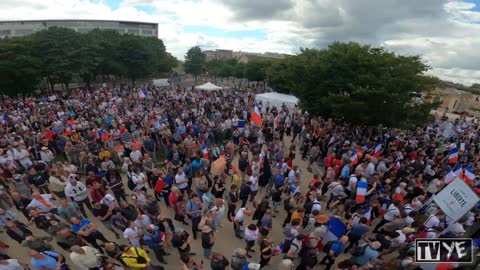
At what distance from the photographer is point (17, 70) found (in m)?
29.2

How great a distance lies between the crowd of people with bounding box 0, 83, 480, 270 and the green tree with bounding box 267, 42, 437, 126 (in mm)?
1659

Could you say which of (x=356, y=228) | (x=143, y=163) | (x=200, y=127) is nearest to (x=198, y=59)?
(x=200, y=127)

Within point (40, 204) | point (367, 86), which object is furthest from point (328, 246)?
point (367, 86)

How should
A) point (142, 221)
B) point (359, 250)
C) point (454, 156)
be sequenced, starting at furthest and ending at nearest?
point (454, 156) < point (142, 221) < point (359, 250)

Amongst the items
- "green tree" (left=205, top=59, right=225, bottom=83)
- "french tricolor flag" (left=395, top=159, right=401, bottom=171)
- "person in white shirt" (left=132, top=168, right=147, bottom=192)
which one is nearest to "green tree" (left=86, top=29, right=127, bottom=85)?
"green tree" (left=205, top=59, right=225, bottom=83)

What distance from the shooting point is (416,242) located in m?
6.38

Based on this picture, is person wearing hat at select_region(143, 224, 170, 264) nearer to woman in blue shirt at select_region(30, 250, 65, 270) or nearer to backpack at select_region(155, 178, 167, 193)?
woman in blue shirt at select_region(30, 250, 65, 270)

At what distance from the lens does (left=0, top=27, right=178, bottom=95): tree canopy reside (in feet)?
97.8

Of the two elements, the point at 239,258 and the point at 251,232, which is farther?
the point at 251,232

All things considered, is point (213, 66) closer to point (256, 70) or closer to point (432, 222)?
point (256, 70)

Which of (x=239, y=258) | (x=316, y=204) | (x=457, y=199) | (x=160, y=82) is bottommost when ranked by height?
(x=239, y=258)

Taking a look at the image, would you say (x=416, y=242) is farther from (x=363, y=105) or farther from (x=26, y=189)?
(x=26, y=189)

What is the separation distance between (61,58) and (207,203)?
3427 cm

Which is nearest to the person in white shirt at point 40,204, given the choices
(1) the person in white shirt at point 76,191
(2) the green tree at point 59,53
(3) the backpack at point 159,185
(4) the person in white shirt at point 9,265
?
(1) the person in white shirt at point 76,191
